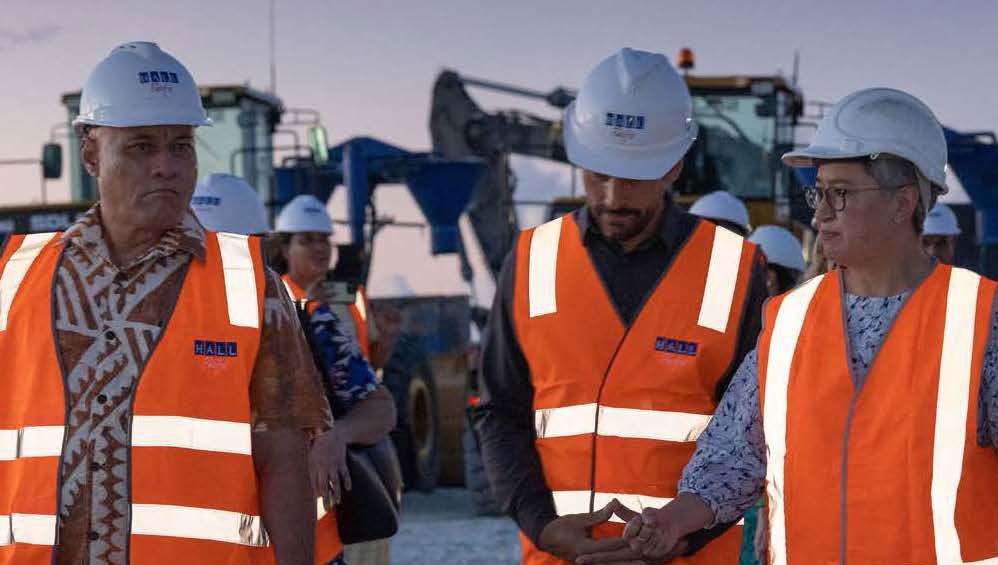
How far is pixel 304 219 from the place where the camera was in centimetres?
848

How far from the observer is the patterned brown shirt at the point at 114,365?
125 inches

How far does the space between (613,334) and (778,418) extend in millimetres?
711

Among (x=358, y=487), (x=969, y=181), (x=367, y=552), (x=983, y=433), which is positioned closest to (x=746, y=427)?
(x=983, y=433)

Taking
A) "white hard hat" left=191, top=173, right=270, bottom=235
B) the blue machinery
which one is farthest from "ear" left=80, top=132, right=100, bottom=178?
the blue machinery

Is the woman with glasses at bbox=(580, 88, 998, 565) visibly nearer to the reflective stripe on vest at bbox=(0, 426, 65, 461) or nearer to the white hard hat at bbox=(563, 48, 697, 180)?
the white hard hat at bbox=(563, 48, 697, 180)

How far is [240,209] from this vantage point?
6.46 metres

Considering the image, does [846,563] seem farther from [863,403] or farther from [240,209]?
[240,209]

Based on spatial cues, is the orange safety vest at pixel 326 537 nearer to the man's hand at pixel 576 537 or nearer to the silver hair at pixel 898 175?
the man's hand at pixel 576 537

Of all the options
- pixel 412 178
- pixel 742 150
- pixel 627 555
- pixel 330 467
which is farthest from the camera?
pixel 412 178

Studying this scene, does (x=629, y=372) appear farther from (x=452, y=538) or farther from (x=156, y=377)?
(x=452, y=538)

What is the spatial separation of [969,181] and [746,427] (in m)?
11.6

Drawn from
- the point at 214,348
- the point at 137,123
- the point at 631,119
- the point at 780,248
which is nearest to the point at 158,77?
the point at 137,123

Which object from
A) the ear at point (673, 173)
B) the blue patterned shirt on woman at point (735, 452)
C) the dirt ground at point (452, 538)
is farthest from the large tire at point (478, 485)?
the blue patterned shirt on woman at point (735, 452)

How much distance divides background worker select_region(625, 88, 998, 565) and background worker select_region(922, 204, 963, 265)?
15.4ft
